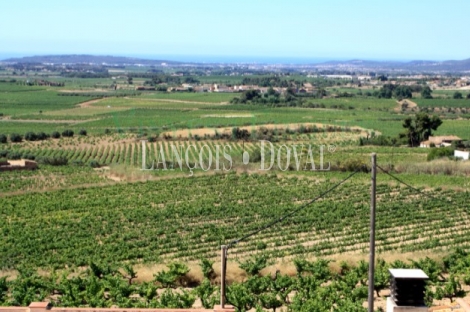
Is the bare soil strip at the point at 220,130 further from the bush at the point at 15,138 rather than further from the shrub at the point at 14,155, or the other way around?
the shrub at the point at 14,155

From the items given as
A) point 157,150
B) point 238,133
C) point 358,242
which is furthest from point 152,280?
point 238,133

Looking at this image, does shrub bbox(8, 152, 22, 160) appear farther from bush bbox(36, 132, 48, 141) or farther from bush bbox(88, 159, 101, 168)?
bush bbox(36, 132, 48, 141)

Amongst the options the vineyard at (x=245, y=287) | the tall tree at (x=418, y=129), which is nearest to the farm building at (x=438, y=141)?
the tall tree at (x=418, y=129)

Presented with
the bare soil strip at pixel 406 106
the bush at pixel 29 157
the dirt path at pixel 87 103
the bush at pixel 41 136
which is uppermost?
the bush at pixel 29 157

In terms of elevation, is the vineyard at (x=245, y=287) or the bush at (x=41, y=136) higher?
the vineyard at (x=245, y=287)

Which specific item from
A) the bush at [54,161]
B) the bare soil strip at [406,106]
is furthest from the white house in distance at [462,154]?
the bare soil strip at [406,106]

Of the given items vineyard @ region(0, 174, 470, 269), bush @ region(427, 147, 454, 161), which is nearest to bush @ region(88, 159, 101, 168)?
vineyard @ region(0, 174, 470, 269)

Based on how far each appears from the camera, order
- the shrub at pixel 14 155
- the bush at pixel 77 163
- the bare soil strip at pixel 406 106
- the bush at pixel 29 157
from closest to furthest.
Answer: the bush at pixel 77 163 → the bush at pixel 29 157 → the shrub at pixel 14 155 → the bare soil strip at pixel 406 106

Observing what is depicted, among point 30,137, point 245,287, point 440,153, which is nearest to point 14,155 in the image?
point 30,137

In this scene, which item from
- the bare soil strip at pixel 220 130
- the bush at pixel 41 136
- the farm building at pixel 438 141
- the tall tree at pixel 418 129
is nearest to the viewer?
the farm building at pixel 438 141

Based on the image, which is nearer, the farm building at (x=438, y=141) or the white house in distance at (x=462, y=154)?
the white house in distance at (x=462, y=154)

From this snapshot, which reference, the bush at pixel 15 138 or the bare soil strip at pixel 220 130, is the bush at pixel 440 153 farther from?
the bush at pixel 15 138

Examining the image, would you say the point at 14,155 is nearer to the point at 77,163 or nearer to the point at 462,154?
the point at 77,163
